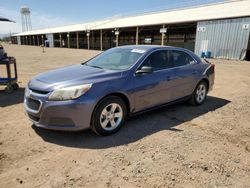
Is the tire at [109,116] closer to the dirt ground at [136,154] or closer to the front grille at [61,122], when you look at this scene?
the dirt ground at [136,154]

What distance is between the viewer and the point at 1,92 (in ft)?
24.3

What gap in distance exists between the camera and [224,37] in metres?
21.6

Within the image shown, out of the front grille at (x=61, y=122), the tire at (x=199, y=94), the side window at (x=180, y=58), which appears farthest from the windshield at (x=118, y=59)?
the tire at (x=199, y=94)

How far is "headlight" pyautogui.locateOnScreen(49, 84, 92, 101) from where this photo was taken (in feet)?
12.2

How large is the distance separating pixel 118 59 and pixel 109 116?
1484 millimetres

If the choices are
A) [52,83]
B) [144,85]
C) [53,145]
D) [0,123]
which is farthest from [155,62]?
[0,123]

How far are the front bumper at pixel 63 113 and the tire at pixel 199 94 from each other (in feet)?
10.9

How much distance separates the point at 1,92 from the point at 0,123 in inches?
121

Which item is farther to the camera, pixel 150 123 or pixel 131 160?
pixel 150 123

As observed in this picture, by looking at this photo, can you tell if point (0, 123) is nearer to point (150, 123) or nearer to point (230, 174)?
point (150, 123)

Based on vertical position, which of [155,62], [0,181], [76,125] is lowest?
[0,181]

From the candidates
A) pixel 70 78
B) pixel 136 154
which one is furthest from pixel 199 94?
pixel 70 78

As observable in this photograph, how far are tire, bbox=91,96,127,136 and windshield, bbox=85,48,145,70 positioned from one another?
0.81 m

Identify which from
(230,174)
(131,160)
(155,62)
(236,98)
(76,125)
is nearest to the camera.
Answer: (230,174)
